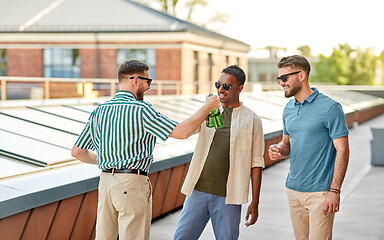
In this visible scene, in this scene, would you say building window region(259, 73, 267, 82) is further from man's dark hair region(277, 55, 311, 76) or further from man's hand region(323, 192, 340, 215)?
man's hand region(323, 192, 340, 215)

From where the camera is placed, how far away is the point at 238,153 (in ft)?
13.4

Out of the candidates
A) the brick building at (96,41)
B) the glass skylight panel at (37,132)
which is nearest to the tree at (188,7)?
the brick building at (96,41)

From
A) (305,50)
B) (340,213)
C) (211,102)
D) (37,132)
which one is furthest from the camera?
(305,50)

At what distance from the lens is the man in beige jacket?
4.02 meters

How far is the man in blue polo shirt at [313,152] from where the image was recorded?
12.4 ft

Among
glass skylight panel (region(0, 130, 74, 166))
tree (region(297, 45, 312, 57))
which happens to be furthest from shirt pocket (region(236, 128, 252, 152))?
tree (region(297, 45, 312, 57))

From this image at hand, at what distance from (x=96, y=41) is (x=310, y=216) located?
27.3 meters

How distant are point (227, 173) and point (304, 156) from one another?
0.59 metres

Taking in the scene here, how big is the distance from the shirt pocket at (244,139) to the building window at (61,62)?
90.5 ft

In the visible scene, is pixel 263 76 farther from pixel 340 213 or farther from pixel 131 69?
pixel 131 69

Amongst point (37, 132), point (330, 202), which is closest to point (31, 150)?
point (37, 132)

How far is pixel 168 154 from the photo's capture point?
24.8ft

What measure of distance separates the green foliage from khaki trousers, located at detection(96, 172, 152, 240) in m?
91.0

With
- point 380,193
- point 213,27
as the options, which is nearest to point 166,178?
point 380,193
